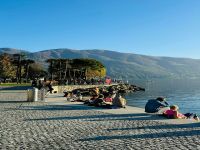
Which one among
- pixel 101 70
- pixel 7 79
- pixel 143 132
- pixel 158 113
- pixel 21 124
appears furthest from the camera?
pixel 101 70

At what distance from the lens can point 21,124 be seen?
17688 mm

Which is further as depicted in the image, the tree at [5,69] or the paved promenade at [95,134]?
the tree at [5,69]

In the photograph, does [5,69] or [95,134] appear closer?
[95,134]

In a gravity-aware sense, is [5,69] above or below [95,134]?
above

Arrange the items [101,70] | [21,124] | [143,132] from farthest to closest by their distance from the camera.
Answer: [101,70], [21,124], [143,132]

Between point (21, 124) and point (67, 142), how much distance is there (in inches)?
210

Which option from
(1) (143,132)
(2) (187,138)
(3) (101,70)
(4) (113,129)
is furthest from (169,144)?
(3) (101,70)

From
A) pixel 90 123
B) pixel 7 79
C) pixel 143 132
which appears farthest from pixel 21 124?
pixel 7 79

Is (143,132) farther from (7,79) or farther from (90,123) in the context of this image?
(7,79)

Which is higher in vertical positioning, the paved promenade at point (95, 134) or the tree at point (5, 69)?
the tree at point (5, 69)

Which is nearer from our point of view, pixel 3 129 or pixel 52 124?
pixel 3 129

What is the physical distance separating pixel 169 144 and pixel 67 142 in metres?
3.44

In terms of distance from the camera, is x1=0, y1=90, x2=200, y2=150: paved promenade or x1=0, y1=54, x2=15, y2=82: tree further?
x1=0, y1=54, x2=15, y2=82: tree

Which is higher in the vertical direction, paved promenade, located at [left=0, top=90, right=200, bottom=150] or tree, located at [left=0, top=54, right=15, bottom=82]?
tree, located at [left=0, top=54, right=15, bottom=82]
